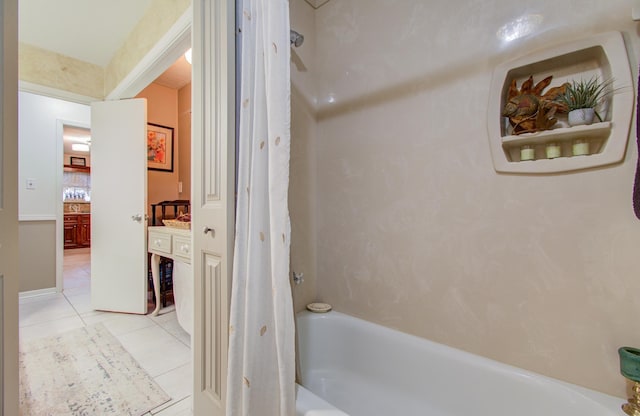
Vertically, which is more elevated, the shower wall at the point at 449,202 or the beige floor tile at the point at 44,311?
the shower wall at the point at 449,202

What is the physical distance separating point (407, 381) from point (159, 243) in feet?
7.51

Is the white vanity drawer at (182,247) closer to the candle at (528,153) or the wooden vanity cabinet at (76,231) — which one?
the candle at (528,153)

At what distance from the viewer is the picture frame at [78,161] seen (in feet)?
25.0

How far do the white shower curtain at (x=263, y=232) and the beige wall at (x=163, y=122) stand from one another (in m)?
2.74

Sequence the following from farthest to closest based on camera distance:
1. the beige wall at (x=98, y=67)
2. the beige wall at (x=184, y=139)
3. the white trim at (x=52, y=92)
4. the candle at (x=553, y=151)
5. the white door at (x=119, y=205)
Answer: the beige wall at (x=184, y=139), the white door at (x=119, y=205), the white trim at (x=52, y=92), the beige wall at (x=98, y=67), the candle at (x=553, y=151)

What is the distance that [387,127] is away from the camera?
1.49 metres

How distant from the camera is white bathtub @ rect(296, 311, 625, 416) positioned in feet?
3.20

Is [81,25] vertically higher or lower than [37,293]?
higher

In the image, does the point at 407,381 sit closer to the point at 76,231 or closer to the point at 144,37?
the point at 144,37

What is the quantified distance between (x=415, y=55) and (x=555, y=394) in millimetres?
1595

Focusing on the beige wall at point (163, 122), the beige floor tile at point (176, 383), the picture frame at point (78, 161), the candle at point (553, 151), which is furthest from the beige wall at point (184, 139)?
the picture frame at point (78, 161)

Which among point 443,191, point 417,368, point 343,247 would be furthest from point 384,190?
point 417,368

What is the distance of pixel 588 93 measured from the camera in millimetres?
971

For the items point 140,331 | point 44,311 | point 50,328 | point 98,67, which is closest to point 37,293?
point 44,311
